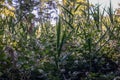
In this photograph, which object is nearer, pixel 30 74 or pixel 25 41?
pixel 30 74

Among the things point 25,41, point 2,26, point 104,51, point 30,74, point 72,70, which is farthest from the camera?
point 2,26

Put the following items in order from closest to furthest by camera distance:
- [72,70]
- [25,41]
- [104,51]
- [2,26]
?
[72,70] < [104,51] < [25,41] < [2,26]

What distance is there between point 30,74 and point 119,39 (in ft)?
4.24

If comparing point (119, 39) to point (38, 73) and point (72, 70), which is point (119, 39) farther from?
point (38, 73)

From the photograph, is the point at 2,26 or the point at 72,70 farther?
the point at 2,26

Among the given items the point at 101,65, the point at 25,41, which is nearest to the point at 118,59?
the point at 101,65

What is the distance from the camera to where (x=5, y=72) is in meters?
3.25

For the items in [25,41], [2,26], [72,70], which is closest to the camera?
[72,70]

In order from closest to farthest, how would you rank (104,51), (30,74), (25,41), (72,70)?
(30,74) → (72,70) → (104,51) → (25,41)

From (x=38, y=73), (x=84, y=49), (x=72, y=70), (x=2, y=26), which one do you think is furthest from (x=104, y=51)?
(x=2, y=26)

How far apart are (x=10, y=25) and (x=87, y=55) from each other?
1.54 metres

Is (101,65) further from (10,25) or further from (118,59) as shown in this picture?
(10,25)

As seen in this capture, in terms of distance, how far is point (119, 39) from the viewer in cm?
404

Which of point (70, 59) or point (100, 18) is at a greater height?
point (100, 18)
